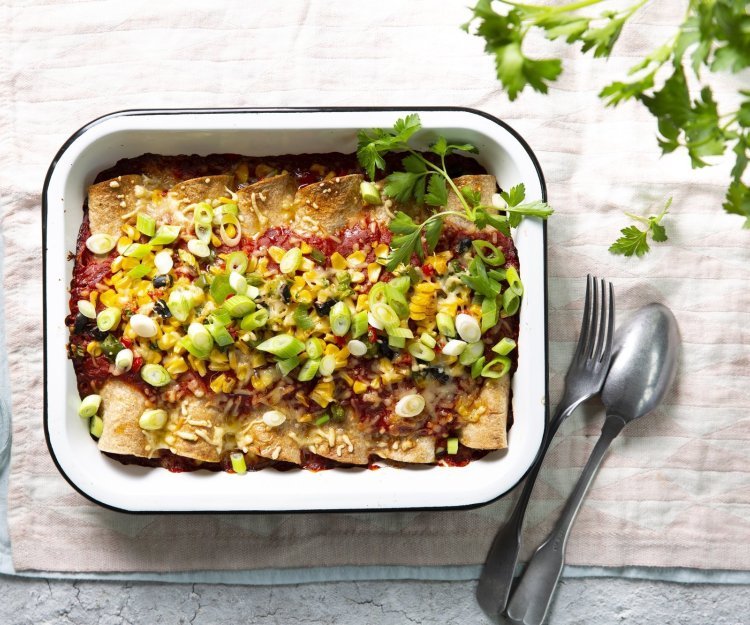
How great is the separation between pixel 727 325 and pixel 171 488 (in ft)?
7.09

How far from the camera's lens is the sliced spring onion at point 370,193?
2.54m

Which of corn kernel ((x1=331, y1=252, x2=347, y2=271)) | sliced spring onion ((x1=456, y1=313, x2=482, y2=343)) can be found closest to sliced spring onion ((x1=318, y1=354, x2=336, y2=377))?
corn kernel ((x1=331, y1=252, x2=347, y2=271))

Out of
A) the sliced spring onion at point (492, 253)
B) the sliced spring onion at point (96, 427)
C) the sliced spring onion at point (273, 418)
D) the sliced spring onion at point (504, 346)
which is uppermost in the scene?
the sliced spring onion at point (492, 253)

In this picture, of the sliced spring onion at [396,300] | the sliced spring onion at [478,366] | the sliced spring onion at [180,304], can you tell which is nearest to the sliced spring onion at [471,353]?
the sliced spring onion at [478,366]

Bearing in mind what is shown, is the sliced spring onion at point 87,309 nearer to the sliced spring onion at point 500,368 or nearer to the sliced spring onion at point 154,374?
the sliced spring onion at point 154,374

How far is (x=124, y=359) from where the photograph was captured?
2451mm

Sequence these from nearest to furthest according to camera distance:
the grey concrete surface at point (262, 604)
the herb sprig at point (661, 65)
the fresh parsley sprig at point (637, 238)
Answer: the herb sprig at point (661, 65), the fresh parsley sprig at point (637, 238), the grey concrete surface at point (262, 604)

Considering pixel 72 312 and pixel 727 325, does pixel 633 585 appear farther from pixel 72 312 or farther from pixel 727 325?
pixel 72 312

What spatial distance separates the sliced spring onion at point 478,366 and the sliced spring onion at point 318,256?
606mm

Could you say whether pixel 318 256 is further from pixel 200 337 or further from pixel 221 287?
pixel 200 337

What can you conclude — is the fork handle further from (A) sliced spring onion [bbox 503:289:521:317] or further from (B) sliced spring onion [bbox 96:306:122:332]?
(B) sliced spring onion [bbox 96:306:122:332]

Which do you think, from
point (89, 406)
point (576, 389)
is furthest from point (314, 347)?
point (576, 389)

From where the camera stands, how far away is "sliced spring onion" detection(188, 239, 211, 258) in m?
2.50

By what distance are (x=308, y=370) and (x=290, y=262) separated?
14.0 inches
